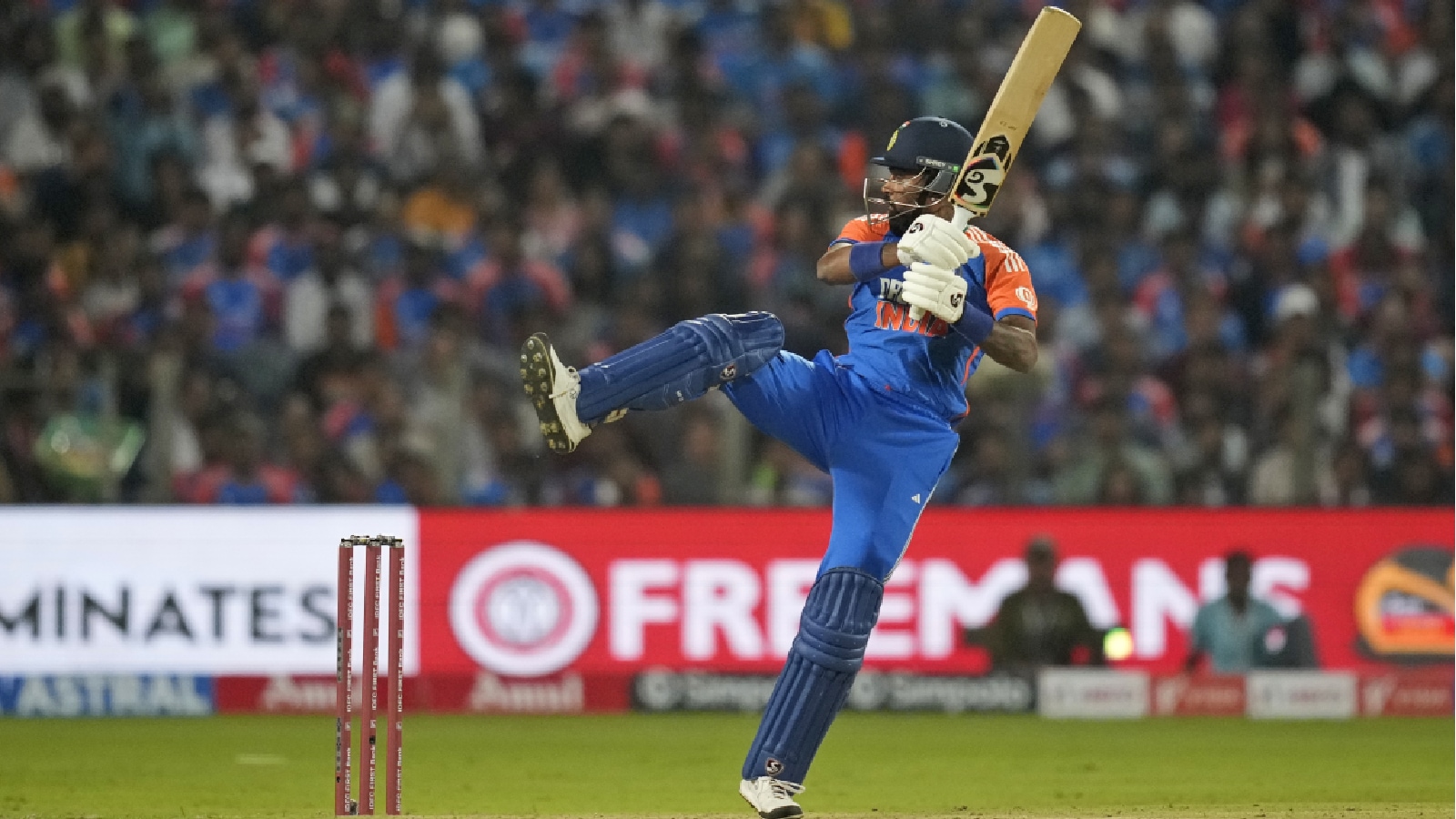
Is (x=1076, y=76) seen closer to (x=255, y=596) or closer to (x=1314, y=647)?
(x=1314, y=647)

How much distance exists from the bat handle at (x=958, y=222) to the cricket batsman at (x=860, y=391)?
21 millimetres

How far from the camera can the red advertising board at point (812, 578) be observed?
12.9 m

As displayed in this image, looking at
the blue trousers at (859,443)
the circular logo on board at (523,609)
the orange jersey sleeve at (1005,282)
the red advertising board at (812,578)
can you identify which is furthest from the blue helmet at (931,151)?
the circular logo on board at (523,609)

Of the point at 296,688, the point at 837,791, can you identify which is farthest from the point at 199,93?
the point at 837,791

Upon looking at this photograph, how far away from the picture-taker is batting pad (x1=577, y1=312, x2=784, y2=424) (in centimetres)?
656

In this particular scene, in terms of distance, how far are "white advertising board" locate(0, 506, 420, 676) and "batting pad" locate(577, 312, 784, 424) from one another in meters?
6.31

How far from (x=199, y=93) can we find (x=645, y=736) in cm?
624

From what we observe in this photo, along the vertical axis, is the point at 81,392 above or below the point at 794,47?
below

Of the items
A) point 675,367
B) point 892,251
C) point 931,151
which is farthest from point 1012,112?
point 675,367

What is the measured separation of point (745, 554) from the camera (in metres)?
13.0

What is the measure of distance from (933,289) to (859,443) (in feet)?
2.15

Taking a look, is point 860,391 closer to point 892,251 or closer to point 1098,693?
point 892,251

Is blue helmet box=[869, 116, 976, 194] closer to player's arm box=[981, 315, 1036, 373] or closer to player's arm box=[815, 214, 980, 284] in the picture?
player's arm box=[815, 214, 980, 284]

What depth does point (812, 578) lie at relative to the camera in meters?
12.9
